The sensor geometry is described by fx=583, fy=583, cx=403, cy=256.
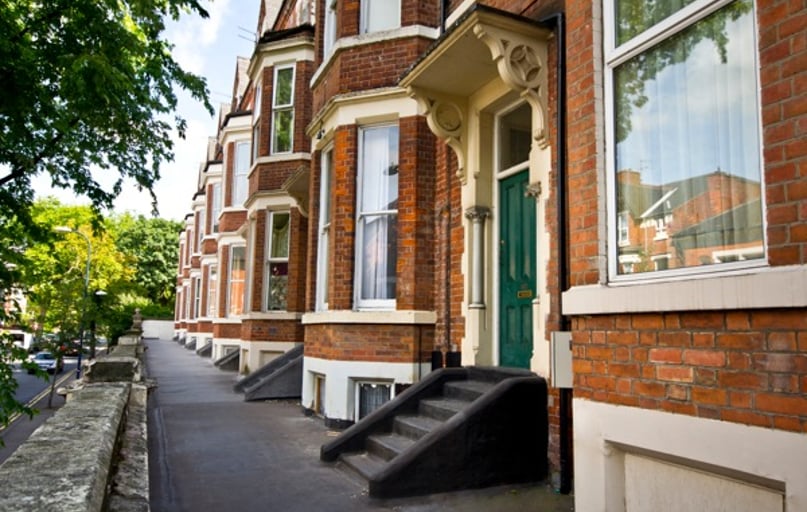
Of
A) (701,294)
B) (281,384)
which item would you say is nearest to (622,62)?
(701,294)

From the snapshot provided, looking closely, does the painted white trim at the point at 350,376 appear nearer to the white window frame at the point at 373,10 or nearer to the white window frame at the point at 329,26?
the white window frame at the point at 373,10

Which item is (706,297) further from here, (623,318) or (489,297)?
(489,297)

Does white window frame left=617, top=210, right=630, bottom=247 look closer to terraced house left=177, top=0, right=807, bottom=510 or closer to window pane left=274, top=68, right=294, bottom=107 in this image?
terraced house left=177, top=0, right=807, bottom=510

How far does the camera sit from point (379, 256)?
8.12 metres

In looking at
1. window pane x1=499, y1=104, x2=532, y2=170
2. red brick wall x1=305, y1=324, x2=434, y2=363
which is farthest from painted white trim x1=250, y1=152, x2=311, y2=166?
window pane x1=499, y1=104, x2=532, y2=170

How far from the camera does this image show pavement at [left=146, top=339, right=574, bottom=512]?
4738 mm

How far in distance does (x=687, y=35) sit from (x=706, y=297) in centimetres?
146

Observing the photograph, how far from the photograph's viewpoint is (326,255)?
9281mm

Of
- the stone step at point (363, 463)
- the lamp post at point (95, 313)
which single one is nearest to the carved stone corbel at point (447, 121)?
the stone step at point (363, 463)

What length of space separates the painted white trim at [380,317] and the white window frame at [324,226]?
3.24 ft

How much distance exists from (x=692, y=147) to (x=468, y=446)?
3.08 metres

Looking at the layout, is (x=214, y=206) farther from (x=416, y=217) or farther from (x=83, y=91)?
(x=83, y=91)

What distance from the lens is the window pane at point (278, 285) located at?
1371 cm

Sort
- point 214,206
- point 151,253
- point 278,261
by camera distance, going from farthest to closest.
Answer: point 151,253
point 214,206
point 278,261
